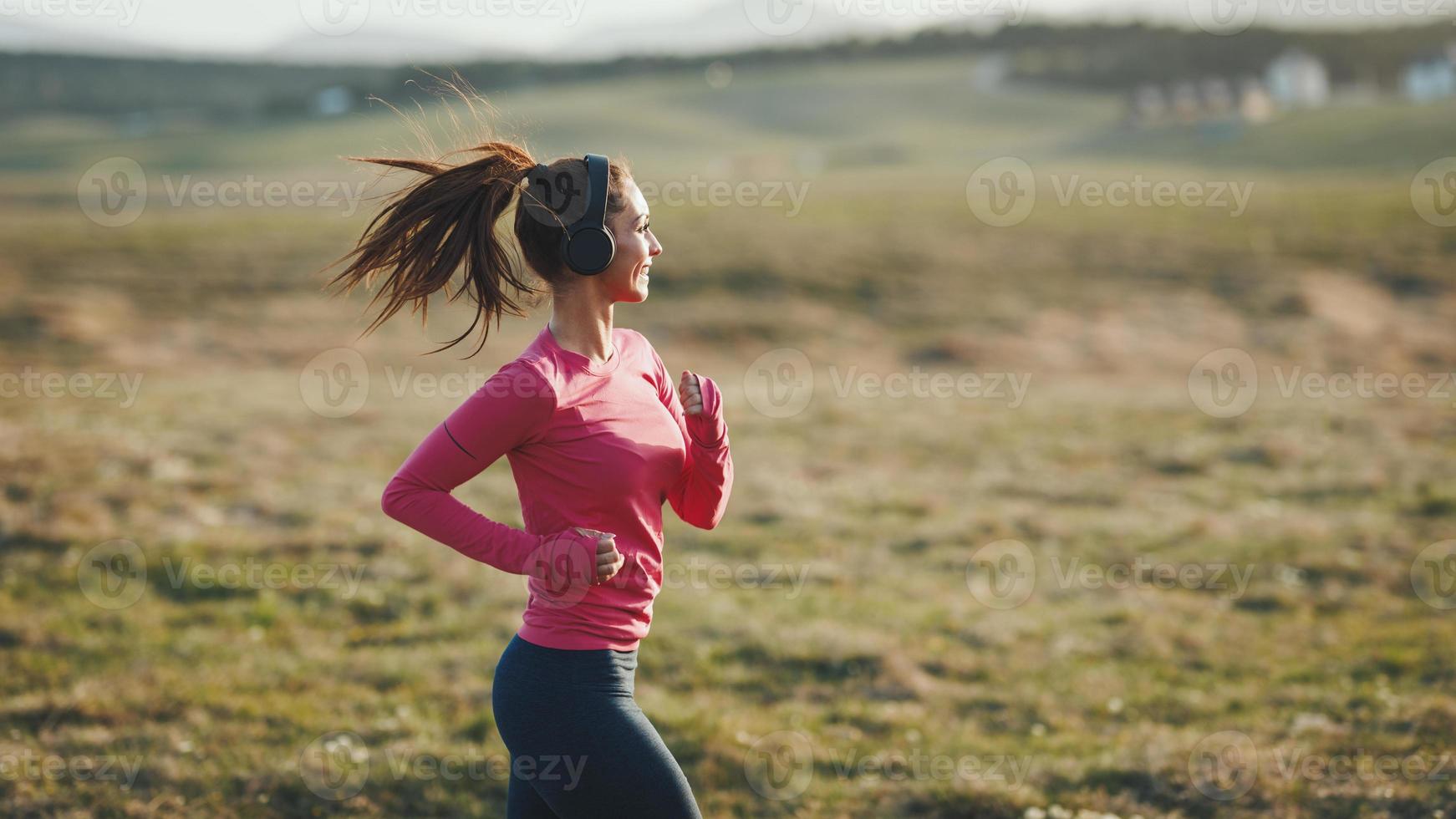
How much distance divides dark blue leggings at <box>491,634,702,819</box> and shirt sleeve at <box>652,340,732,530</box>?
61 cm

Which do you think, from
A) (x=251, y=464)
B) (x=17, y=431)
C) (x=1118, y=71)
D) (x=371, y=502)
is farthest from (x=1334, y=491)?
(x=1118, y=71)

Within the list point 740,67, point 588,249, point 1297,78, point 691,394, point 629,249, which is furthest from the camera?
point 740,67

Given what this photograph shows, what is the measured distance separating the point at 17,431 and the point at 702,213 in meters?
26.2

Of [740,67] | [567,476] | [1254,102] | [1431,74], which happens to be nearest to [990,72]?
[1254,102]

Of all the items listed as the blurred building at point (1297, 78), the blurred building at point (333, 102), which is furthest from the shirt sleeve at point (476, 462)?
the blurred building at point (1297, 78)

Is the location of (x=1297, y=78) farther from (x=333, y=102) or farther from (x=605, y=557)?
(x=605, y=557)

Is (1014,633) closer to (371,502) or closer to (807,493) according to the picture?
(807,493)

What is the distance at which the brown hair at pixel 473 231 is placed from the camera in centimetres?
320

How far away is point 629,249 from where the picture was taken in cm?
323

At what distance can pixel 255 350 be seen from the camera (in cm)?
2186

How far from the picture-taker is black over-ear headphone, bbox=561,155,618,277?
A: 312cm

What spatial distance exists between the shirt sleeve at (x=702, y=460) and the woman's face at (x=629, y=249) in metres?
0.27

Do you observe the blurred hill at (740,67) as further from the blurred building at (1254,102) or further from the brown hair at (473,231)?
the brown hair at (473,231)

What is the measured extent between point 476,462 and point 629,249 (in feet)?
2.61
